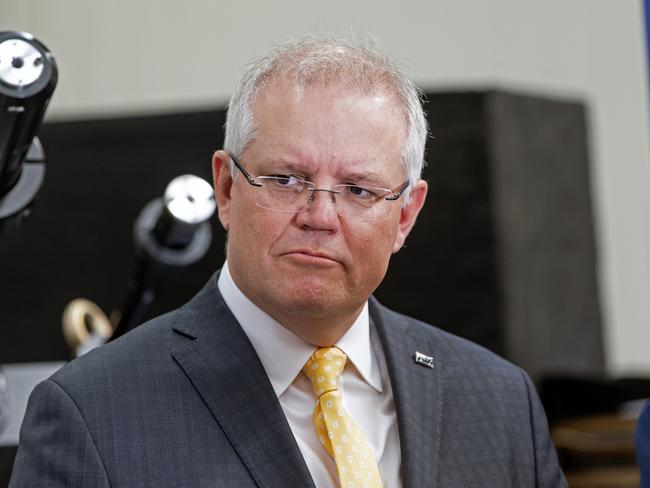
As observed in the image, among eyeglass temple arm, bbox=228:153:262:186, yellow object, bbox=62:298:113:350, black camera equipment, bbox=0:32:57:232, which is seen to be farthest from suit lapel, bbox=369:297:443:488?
yellow object, bbox=62:298:113:350

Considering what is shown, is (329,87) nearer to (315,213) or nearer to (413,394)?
(315,213)

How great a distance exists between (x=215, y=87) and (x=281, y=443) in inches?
200

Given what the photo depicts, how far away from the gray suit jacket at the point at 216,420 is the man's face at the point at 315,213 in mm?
129

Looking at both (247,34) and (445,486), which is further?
(247,34)

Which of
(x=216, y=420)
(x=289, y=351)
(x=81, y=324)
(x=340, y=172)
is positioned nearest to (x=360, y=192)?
(x=340, y=172)

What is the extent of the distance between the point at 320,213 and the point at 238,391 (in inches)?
11.1

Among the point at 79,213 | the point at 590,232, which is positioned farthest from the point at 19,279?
the point at 590,232

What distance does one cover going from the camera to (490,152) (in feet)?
13.3

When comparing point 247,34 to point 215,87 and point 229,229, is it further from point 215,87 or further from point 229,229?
point 229,229

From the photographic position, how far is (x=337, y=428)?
5.89 ft

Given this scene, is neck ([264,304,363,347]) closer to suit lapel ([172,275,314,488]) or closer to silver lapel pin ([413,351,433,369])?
suit lapel ([172,275,314,488])

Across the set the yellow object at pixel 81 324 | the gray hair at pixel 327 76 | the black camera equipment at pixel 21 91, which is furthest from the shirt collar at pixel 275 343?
the yellow object at pixel 81 324

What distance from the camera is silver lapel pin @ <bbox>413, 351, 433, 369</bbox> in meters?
1.99

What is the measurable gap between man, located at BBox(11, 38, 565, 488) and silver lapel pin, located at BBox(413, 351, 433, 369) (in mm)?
38
